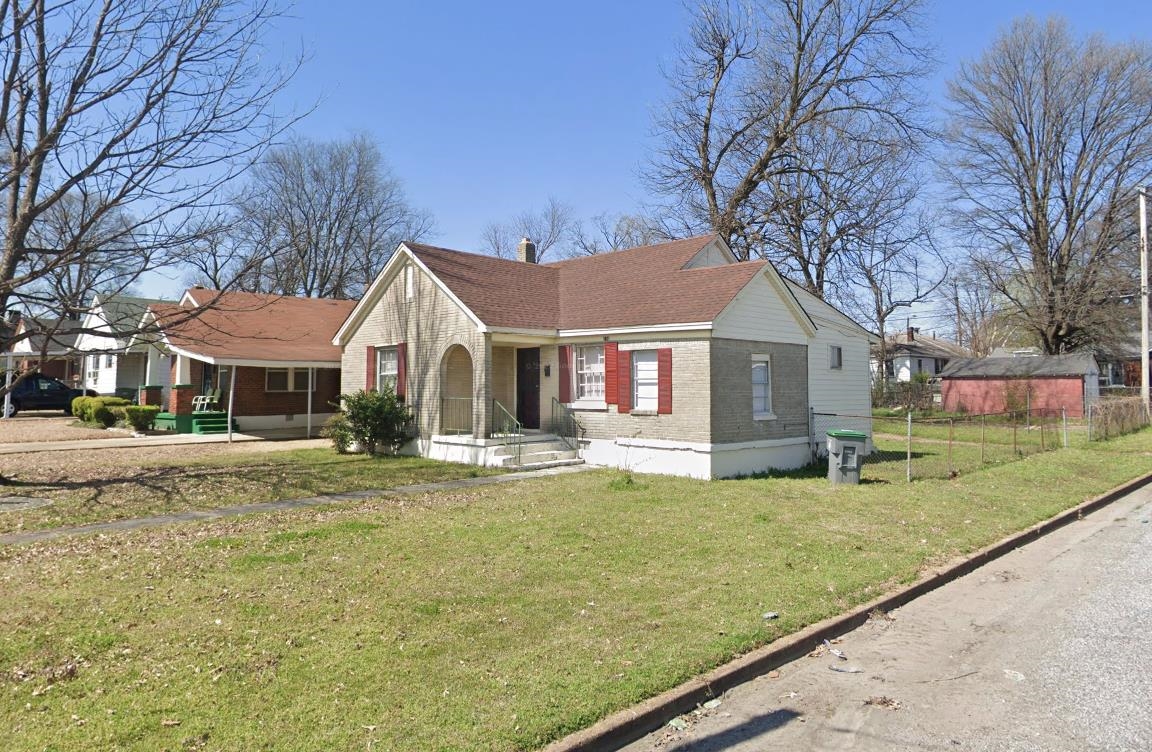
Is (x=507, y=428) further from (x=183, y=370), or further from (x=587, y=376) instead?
(x=183, y=370)

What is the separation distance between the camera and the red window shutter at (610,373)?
1673cm

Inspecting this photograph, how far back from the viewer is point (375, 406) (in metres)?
18.2

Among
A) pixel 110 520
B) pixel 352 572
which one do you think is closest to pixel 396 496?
pixel 110 520

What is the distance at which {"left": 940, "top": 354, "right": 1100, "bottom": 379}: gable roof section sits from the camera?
37531 millimetres

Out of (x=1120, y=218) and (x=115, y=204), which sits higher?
(x=1120, y=218)

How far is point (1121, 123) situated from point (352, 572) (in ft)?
157

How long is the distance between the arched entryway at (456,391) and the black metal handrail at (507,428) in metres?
0.73

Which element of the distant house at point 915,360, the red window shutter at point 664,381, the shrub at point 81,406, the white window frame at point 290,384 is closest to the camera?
the red window shutter at point 664,381

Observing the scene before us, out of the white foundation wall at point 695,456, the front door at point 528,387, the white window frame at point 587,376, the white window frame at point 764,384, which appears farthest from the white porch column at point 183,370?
the white window frame at point 764,384

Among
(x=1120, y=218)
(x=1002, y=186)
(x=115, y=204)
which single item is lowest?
(x=115, y=204)

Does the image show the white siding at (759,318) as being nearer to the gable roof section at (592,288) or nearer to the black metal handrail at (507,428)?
the gable roof section at (592,288)

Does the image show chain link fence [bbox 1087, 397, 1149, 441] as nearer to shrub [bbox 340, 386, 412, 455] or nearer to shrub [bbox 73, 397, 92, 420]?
shrub [bbox 340, 386, 412, 455]

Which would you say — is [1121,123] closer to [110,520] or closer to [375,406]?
[375,406]

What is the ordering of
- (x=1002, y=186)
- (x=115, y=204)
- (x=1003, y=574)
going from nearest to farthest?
(x=1003, y=574), (x=115, y=204), (x=1002, y=186)
